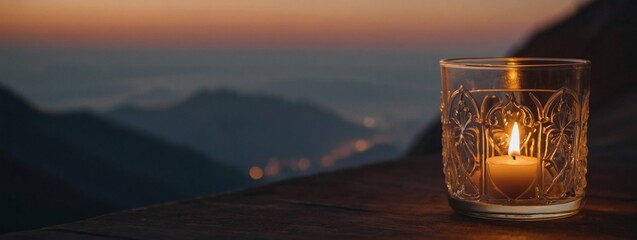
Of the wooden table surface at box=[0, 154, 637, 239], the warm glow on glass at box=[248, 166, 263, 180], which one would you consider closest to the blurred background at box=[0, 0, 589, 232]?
the warm glow on glass at box=[248, 166, 263, 180]

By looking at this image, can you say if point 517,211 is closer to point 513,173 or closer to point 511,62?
point 513,173

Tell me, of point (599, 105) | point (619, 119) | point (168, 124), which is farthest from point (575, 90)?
point (168, 124)

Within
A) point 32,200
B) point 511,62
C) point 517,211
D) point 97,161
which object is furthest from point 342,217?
point 97,161

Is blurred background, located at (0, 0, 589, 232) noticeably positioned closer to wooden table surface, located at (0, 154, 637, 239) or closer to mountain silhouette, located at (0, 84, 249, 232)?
mountain silhouette, located at (0, 84, 249, 232)

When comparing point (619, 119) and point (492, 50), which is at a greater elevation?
point (492, 50)

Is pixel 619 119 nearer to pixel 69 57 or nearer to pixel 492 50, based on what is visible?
pixel 492 50

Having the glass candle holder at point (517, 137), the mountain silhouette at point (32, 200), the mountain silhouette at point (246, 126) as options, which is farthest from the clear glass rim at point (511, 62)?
the mountain silhouette at point (246, 126)
